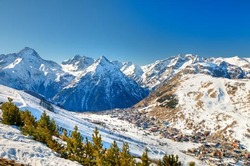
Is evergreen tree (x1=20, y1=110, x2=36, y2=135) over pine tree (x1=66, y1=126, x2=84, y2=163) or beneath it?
over

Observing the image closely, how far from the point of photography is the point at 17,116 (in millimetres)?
61875

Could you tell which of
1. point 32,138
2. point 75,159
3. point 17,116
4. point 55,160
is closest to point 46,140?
point 32,138

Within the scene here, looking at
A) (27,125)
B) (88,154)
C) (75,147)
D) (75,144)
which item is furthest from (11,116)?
(88,154)

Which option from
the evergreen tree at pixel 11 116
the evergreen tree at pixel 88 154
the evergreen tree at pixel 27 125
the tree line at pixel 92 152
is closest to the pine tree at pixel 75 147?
the tree line at pixel 92 152

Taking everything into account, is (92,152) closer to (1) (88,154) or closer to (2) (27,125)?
(1) (88,154)

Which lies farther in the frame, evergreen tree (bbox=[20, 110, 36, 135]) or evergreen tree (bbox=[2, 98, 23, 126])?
evergreen tree (bbox=[2, 98, 23, 126])

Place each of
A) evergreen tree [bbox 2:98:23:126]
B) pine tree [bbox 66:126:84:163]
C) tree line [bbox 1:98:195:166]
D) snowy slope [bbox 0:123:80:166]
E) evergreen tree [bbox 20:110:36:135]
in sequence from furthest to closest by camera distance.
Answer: evergreen tree [bbox 2:98:23:126] < evergreen tree [bbox 20:110:36:135] < pine tree [bbox 66:126:84:163] < tree line [bbox 1:98:195:166] < snowy slope [bbox 0:123:80:166]

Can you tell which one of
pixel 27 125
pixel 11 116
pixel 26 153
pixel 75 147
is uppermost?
pixel 11 116

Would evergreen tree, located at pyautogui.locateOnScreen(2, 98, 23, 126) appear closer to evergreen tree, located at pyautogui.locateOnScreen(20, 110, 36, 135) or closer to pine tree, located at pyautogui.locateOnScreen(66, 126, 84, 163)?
evergreen tree, located at pyautogui.locateOnScreen(20, 110, 36, 135)

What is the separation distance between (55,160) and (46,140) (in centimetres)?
1162

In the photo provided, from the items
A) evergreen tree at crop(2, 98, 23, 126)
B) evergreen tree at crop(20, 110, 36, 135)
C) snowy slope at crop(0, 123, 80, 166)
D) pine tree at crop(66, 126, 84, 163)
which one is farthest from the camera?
evergreen tree at crop(2, 98, 23, 126)

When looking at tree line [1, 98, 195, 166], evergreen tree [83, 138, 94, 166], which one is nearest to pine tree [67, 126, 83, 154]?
tree line [1, 98, 195, 166]

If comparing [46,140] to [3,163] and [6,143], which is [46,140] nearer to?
[6,143]

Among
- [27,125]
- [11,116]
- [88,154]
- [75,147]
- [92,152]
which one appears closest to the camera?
[75,147]
